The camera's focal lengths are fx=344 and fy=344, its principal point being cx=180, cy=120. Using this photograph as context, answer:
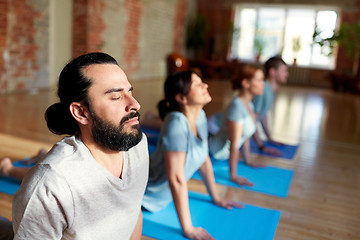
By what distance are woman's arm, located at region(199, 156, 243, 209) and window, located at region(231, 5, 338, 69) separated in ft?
32.6

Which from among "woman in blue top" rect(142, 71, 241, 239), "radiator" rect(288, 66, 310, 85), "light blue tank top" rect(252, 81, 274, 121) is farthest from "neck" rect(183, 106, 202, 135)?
"radiator" rect(288, 66, 310, 85)

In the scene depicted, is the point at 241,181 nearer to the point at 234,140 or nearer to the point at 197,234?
the point at 234,140

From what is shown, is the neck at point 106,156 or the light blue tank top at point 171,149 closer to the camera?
the neck at point 106,156

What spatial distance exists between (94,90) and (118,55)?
758 centimetres

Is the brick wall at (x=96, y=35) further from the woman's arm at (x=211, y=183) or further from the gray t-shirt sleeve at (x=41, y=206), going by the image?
the gray t-shirt sleeve at (x=41, y=206)

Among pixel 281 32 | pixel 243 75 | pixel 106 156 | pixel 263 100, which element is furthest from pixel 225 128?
pixel 281 32

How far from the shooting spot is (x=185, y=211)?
1744 millimetres

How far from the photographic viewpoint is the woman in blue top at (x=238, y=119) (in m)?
2.57

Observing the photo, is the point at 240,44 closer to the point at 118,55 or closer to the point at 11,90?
the point at 118,55

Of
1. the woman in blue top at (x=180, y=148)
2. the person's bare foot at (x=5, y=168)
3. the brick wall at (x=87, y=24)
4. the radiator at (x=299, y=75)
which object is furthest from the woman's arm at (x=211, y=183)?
the radiator at (x=299, y=75)

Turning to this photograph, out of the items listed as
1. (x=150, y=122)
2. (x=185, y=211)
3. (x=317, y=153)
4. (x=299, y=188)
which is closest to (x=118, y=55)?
(x=150, y=122)

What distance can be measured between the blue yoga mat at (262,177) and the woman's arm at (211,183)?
1.38ft

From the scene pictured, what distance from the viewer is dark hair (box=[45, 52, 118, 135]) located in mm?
1046

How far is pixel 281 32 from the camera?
456 inches
